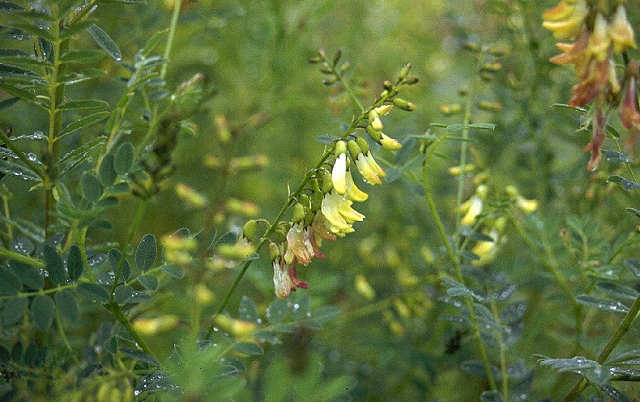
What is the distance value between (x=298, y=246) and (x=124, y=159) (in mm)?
294

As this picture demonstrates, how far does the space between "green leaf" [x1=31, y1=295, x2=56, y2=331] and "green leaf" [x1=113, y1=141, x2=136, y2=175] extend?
20 cm

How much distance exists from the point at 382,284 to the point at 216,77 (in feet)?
2.90

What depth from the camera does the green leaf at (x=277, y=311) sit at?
3.36 ft

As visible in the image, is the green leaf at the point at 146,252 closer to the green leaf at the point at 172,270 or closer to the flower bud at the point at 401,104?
the green leaf at the point at 172,270

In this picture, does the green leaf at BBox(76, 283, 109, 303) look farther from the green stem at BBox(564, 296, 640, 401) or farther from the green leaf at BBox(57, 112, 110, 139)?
the green stem at BBox(564, 296, 640, 401)

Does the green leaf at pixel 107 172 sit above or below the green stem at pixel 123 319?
above

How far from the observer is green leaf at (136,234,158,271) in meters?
0.91

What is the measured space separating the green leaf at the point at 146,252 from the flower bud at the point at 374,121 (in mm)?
377

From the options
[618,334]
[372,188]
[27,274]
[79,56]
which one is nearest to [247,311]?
[27,274]

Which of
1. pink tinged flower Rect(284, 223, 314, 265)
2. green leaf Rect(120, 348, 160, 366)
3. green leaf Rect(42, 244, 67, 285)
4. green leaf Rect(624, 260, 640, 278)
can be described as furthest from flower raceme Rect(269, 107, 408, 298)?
green leaf Rect(624, 260, 640, 278)

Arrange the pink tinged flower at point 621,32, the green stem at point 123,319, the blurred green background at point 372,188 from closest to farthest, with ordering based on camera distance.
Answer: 1. the pink tinged flower at point 621,32
2. the green stem at point 123,319
3. the blurred green background at point 372,188

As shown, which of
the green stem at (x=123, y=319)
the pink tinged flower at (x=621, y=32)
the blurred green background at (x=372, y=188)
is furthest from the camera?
the blurred green background at (x=372, y=188)

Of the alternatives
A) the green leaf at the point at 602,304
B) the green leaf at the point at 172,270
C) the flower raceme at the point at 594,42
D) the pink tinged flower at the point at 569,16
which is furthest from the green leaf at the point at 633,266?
the green leaf at the point at 172,270

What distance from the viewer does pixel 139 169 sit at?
2.82 ft
